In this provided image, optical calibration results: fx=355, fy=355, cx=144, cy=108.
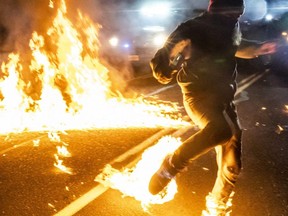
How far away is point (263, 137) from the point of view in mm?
6012

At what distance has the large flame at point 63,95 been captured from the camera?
6.52m

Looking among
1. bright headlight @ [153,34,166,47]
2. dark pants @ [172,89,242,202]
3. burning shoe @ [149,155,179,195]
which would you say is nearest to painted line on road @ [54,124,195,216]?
burning shoe @ [149,155,179,195]

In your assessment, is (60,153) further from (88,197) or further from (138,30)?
(138,30)

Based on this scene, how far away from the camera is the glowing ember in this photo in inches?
145

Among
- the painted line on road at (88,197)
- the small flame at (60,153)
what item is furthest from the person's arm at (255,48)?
the small flame at (60,153)

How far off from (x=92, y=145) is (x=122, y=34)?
652 cm

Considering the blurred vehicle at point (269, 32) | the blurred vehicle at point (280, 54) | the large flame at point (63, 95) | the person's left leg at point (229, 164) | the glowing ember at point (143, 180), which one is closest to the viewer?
the person's left leg at point (229, 164)

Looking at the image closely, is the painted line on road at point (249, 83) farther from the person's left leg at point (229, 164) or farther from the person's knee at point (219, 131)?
the person's knee at point (219, 131)

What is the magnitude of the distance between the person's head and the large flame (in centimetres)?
356

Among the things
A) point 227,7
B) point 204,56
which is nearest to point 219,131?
→ point 204,56

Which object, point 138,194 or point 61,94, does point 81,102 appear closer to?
point 61,94

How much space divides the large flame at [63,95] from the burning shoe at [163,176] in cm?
315

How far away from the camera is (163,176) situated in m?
3.22

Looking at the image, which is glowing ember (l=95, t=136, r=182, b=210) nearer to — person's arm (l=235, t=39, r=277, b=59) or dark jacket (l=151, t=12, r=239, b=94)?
dark jacket (l=151, t=12, r=239, b=94)
